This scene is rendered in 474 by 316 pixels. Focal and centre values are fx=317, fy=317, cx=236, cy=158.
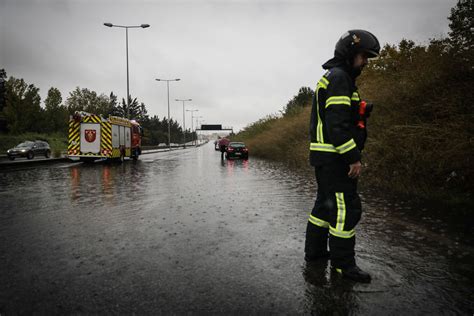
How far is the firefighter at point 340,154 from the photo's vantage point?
9.36ft

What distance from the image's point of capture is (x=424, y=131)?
6.29m

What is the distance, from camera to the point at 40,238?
4.01 meters

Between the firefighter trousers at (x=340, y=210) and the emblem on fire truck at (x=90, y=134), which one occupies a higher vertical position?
the emblem on fire truck at (x=90, y=134)

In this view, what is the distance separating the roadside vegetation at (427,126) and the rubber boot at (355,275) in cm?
390

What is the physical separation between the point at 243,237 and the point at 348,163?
5.86 feet

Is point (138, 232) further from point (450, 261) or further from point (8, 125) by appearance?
point (8, 125)

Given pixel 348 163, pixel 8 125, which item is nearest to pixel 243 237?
pixel 348 163

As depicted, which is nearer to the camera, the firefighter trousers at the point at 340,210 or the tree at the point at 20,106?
the firefighter trousers at the point at 340,210

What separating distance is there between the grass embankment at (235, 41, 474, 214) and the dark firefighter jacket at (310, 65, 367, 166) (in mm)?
3453

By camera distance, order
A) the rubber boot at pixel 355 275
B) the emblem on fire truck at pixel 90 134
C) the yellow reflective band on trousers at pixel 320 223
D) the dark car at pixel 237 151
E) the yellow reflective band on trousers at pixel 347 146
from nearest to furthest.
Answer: the rubber boot at pixel 355 275
the yellow reflective band on trousers at pixel 347 146
the yellow reflective band on trousers at pixel 320 223
the emblem on fire truck at pixel 90 134
the dark car at pixel 237 151

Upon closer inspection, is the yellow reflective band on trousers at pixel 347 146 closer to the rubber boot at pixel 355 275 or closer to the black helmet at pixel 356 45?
the black helmet at pixel 356 45

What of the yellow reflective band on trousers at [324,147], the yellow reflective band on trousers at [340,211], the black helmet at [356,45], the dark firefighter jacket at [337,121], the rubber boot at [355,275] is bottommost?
the rubber boot at [355,275]

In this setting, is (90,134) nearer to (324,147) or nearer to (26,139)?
(324,147)

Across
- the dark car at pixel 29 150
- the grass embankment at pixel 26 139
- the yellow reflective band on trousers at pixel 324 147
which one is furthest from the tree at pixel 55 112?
the yellow reflective band on trousers at pixel 324 147
